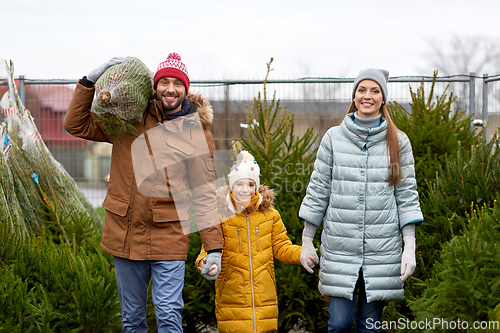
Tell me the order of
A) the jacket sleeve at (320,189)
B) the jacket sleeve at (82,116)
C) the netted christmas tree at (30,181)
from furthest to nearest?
Result: the netted christmas tree at (30,181) → the jacket sleeve at (320,189) → the jacket sleeve at (82,116)

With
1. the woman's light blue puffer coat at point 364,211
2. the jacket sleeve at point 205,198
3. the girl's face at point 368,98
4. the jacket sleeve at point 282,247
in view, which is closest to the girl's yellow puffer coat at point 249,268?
the jacket sleeve at point 282,247

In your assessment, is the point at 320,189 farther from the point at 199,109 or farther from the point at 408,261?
the point at 199,109

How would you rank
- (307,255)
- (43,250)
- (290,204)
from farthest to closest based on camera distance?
(290,204) → (43,250) → (307,255)

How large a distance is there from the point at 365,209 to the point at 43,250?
89.0 inches

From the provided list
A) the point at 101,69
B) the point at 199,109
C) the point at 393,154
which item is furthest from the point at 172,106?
the point at 393,154

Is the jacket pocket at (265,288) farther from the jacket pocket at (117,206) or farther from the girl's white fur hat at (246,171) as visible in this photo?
the jacket pocket at (117,206)

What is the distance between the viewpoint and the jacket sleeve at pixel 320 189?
9.65 feet

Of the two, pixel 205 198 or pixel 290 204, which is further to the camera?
pixel 290 204

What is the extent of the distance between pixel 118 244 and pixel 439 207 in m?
2.28

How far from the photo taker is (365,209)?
2.80 meters

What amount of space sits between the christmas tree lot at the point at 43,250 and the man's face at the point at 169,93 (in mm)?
1354

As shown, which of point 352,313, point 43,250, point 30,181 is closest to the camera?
point 352,313

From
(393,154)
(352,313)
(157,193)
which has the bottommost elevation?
(352,313)

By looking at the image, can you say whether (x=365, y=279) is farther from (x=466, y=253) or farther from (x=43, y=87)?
(x=43, y=87)
